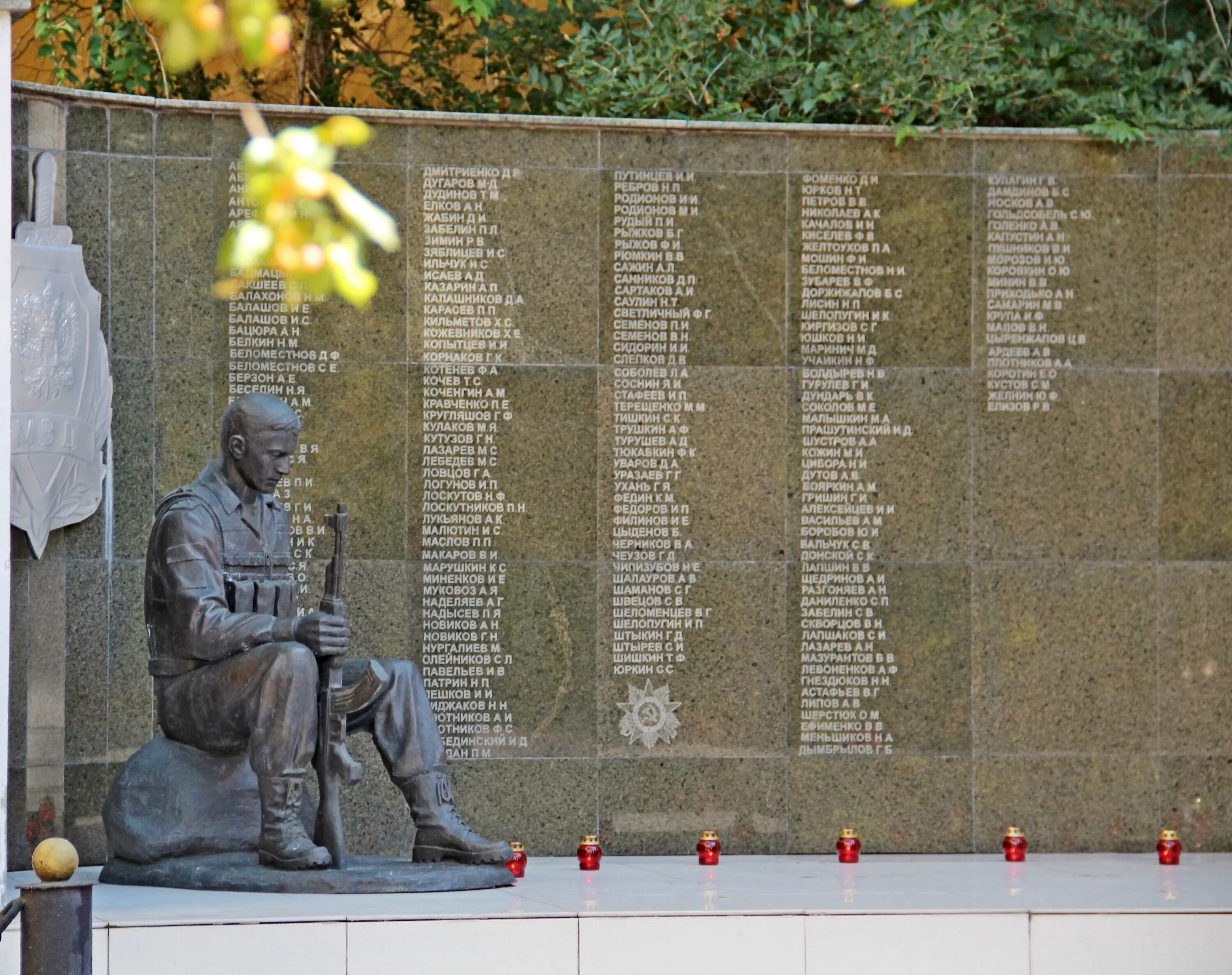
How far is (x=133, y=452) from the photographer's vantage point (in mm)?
9422

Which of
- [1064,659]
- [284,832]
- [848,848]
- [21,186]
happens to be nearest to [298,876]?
[284,832]

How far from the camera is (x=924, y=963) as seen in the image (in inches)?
284

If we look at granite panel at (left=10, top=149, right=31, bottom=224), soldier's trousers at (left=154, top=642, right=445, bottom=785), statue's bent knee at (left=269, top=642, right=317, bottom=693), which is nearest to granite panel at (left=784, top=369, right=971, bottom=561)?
soldier's trousers at (left=154, top=642, right=445, bottom=785)

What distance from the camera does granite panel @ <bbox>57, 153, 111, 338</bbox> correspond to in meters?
9.34

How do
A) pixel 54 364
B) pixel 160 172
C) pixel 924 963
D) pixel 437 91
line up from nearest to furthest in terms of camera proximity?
pixel 924 963, pixel 54 364, pixel 160 172, pixel 437 91

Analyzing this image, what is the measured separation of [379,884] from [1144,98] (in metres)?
6.28

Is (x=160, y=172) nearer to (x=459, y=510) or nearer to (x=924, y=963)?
(x=459, y=510)

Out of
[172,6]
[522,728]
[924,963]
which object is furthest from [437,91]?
[172,6]

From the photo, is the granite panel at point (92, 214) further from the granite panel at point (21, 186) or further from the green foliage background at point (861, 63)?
the green foliage background at point (861, 63)

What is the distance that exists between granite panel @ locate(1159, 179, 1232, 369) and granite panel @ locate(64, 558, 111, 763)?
573cm

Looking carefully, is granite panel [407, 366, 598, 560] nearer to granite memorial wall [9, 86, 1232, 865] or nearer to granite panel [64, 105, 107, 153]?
granite memorial wall [9, 86, 1232, 865]

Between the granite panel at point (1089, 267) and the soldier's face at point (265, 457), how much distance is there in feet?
13.2

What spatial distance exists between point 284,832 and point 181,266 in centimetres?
339

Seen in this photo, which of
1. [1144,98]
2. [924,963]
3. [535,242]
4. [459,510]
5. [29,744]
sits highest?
[1144,98]
